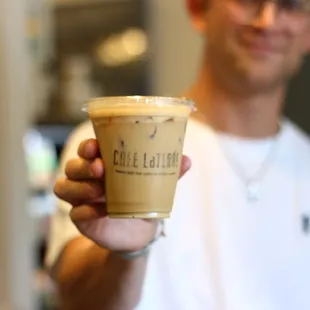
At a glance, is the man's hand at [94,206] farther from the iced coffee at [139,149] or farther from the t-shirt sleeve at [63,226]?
the t-shirt sleeve at [63,226]

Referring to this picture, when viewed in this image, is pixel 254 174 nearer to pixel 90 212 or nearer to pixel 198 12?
pixel 198 12

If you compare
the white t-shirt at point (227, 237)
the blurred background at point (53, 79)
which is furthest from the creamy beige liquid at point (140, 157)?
the blurred background at point (53, 79)

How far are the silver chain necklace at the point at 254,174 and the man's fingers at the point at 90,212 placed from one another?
1.68 ft

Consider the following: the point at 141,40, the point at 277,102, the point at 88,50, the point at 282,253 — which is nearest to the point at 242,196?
the point at 282,253

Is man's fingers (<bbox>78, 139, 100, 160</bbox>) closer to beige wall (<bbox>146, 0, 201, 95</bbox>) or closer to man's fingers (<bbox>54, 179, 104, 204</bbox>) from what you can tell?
man's fingers (<bbox>54, 179, 104, 204</bbox>)

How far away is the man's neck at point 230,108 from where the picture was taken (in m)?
1.50

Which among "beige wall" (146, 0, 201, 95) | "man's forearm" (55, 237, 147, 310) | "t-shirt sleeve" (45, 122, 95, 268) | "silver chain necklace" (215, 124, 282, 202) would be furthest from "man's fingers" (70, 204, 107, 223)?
"beige wall" (146, 0, 201, 95)

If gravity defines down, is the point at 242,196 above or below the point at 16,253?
above

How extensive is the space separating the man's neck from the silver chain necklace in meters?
0.05

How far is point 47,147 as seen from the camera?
3.35m

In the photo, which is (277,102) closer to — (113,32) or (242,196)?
(242,196)

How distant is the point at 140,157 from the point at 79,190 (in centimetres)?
12

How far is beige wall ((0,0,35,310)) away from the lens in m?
2.21

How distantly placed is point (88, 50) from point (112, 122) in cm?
229
